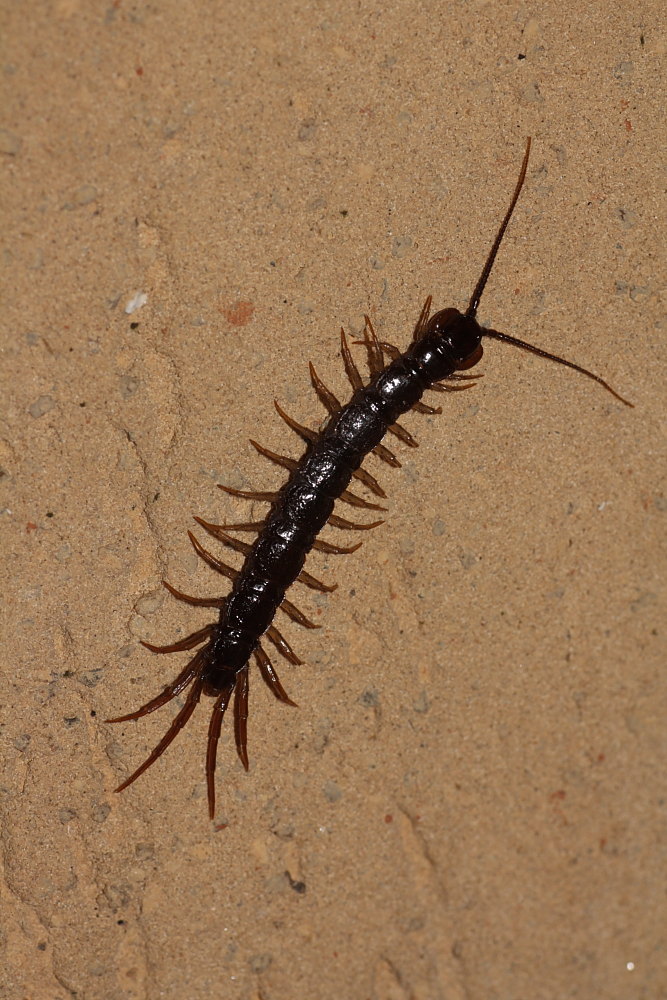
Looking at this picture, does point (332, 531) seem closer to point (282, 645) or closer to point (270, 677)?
point (282, 645)

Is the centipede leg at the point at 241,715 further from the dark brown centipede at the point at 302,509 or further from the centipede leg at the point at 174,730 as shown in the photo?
the centipede leg at the point at 174,730

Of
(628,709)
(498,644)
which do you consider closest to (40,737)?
(498,644)

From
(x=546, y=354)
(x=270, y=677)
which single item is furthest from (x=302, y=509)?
(x=546, y=354)

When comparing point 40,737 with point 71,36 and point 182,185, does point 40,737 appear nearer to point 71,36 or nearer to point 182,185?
point 182,185

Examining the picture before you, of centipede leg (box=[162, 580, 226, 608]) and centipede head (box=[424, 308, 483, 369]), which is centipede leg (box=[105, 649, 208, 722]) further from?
centipede head (box=[424, 308, 483, 369])

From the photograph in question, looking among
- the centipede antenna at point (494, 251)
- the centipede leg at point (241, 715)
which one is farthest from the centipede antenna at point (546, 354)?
the centipede leg at point (241, 715)

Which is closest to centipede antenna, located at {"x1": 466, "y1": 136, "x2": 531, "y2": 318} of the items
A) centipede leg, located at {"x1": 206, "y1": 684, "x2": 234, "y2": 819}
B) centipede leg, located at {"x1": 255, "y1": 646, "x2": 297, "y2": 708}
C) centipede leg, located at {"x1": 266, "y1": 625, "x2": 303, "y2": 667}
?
centipede leg, located at {"x1": 266, "y1": 625, "x2": 303, "y2": 667}
